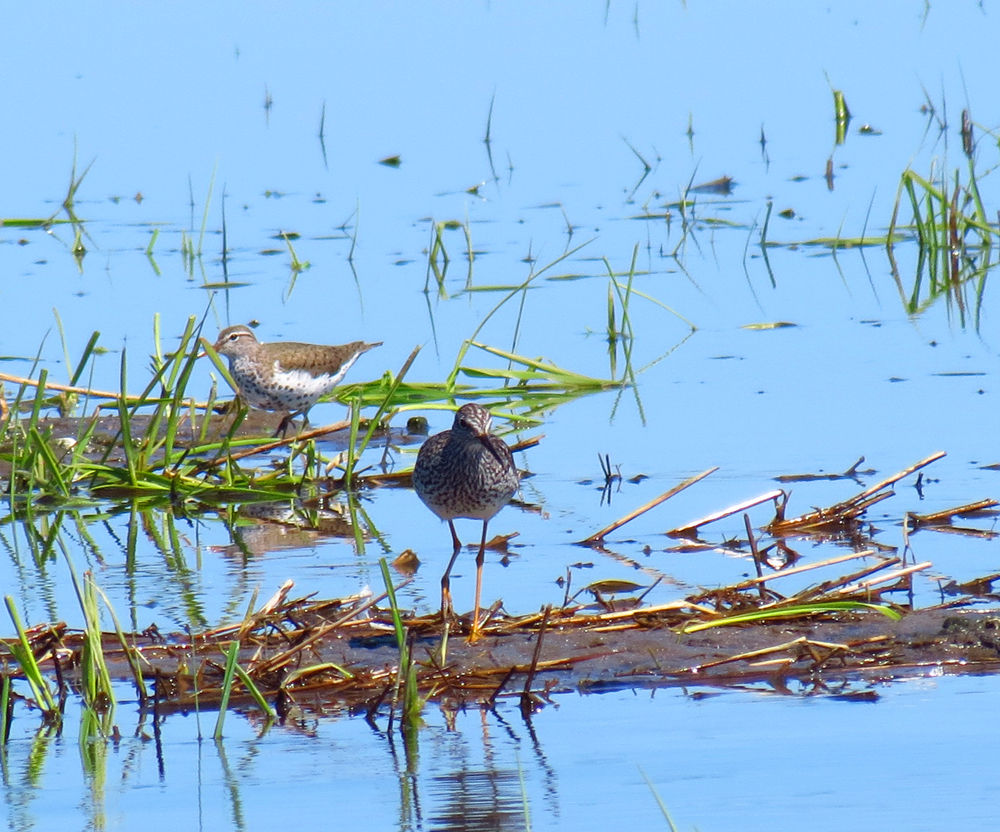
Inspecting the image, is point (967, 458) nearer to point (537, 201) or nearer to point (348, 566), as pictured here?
point (348, 566)

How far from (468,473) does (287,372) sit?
345 cm

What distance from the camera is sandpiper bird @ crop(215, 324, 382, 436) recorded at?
10219 millimetres

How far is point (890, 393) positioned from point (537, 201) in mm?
6031

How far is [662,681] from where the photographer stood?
20.4 feet

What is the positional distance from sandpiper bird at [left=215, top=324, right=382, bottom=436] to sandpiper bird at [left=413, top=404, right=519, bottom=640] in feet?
10.2

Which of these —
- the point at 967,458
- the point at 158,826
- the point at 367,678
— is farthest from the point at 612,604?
the point at 967,458

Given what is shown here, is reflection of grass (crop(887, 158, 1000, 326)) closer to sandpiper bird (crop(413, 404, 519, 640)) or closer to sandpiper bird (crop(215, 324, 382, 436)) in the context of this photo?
sandpiper bird (crop(215, 324, 382, 436))

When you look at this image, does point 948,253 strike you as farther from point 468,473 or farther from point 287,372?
point 468,473

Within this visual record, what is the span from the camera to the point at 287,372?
33.6ft

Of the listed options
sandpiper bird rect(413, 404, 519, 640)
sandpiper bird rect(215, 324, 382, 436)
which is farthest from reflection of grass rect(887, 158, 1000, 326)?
sandpiper bird rect(413, 404, 519, 640)

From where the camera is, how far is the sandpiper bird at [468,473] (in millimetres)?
7012

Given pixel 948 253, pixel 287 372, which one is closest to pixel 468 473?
pixel 287 372

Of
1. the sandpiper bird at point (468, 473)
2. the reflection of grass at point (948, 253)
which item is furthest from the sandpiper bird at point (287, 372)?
the reflection of grass at point (948, 253)

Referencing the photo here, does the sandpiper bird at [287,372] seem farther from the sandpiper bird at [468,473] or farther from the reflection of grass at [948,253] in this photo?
the reflection of grass at [948,253]
